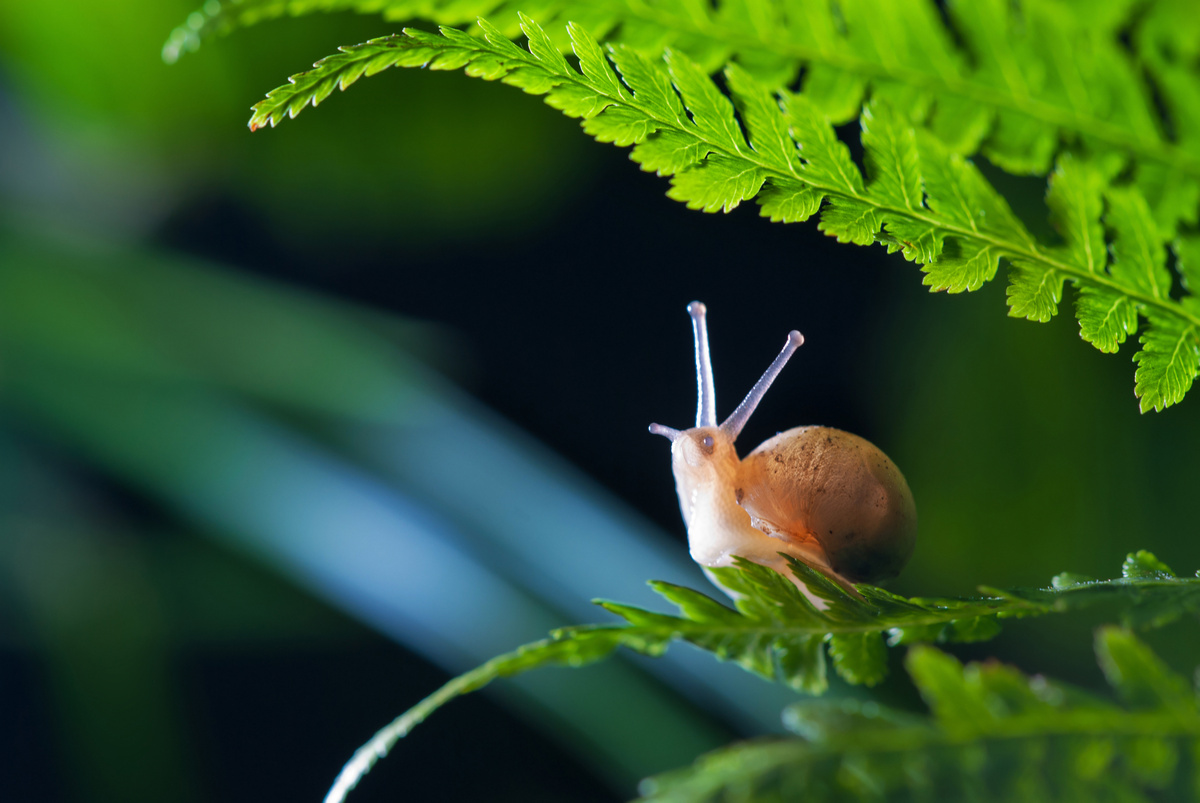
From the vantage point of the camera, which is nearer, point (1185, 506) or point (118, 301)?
point (1185, 506)

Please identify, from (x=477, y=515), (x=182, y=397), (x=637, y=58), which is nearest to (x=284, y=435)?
(x=182, y=397)

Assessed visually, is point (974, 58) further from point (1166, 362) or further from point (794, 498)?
point (794, 498)

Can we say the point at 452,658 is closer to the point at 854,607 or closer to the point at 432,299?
the point at 432,299

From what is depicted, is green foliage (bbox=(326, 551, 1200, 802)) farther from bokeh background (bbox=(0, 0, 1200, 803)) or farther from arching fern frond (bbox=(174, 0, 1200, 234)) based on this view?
bokeh background (bbox=(0, 0, 1200, 803))

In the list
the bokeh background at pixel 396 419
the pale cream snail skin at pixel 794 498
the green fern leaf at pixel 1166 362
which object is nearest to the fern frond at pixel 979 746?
the green fern leaf at pixel 1166 362

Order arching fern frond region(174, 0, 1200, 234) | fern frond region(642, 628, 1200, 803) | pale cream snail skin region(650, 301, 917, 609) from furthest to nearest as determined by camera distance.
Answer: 1. pale cream snail skin region(650, 301, 917, 609)
2. arching fern frond region(174, 0, 1200, 234)
3. fern frond region(642, 628, 1200, 803)

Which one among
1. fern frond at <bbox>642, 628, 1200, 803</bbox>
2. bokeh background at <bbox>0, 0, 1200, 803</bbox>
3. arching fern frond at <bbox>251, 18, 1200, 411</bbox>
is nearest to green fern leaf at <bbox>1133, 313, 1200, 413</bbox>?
arching fern frond at <bbox>251, 18, 1200, 411</bbox>
